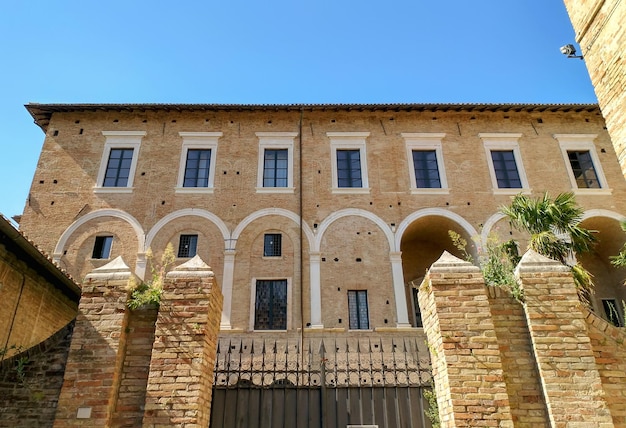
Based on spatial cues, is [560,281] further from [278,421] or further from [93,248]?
[93,248]

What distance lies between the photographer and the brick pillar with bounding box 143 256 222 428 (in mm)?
4840

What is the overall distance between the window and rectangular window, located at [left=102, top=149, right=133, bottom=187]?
223cm

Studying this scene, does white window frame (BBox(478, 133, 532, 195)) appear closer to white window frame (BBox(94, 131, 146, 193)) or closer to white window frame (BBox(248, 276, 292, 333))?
white window frame (BBox(248, 276, 292, 333))

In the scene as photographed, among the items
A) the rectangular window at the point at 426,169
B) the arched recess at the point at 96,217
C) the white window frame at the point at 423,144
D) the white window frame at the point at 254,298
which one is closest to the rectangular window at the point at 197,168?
the arched recess at the point at 96,217

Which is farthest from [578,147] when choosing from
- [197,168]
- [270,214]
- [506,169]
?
[197,168]

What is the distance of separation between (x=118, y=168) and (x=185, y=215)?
356 cm

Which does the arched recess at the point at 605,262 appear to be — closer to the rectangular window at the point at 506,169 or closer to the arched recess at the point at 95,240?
the rectangular window at the point at 506,169

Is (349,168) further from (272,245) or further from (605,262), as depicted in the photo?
(605,262)

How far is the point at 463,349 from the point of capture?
500 cm

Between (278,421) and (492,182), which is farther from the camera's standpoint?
(492,182)

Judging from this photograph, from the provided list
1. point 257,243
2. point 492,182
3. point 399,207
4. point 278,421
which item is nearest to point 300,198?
point 257,243

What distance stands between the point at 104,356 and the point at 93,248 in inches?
491

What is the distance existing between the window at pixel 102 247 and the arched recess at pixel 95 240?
4cm

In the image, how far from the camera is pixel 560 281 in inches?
208
